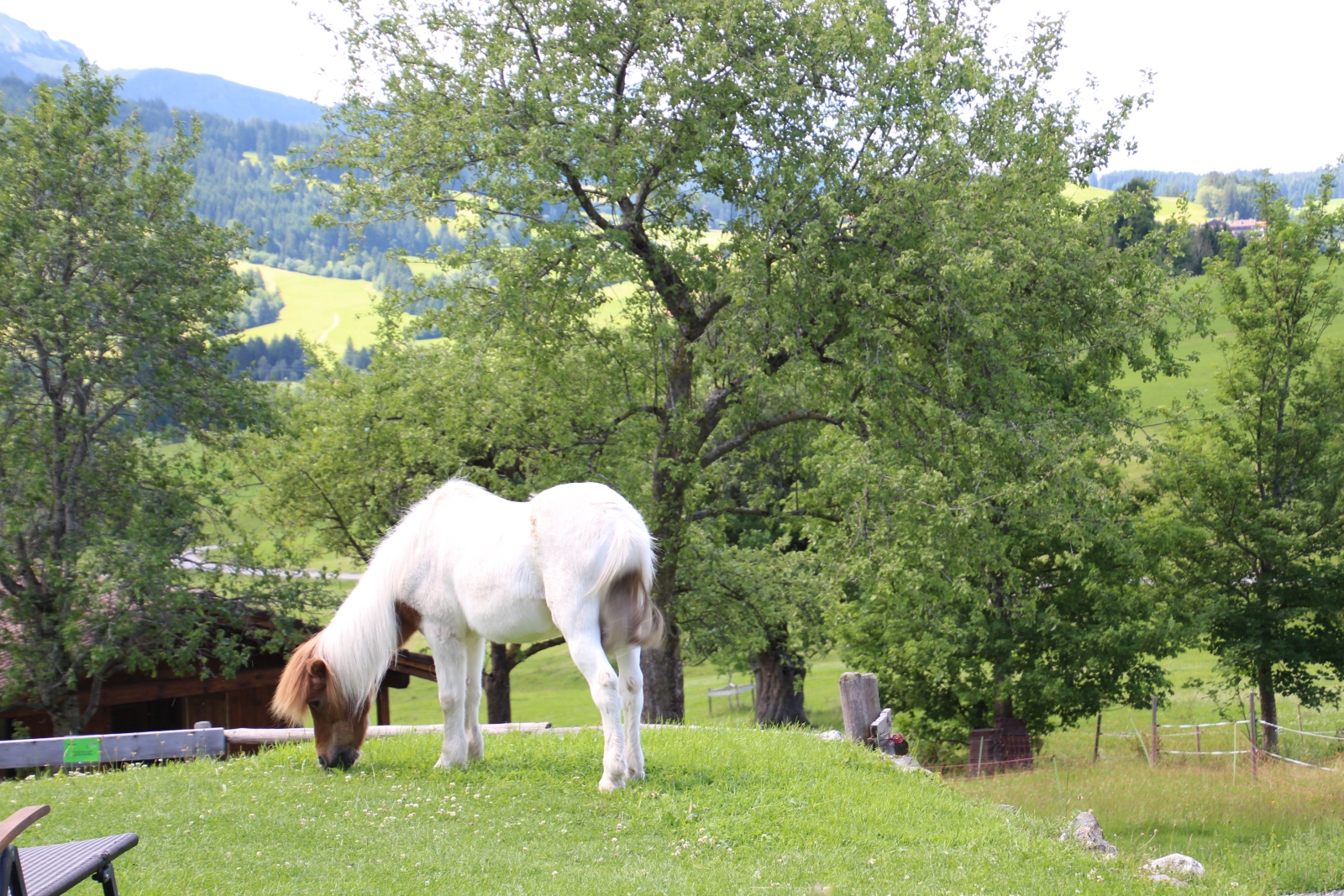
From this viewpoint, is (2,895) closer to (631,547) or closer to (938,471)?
(631,547)

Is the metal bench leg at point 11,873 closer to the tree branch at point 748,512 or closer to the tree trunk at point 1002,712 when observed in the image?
the tree branch at point 748,512

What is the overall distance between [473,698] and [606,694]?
193 cm

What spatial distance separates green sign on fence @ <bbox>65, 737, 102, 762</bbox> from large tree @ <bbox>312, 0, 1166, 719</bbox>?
7.87m

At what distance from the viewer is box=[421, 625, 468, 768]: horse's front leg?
856 centimetres

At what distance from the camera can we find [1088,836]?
293 inches

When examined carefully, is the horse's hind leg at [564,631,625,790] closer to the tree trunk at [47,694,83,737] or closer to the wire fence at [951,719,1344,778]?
the wire fence at [951,719,1344,778]

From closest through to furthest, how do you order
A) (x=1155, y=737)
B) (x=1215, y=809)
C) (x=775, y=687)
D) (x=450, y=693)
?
(x=450, y=693) < (x=1215, y=809) < (x=1155, y=737) < (x=775, y=687)

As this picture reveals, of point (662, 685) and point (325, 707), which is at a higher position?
point (325, 707)

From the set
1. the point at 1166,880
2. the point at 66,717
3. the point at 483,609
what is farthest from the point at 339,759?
the point at 66,717

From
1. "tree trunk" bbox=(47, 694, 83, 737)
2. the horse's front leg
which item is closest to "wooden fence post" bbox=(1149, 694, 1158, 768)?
the horse's front leg

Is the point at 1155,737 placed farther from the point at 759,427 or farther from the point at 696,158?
the point at 696,158

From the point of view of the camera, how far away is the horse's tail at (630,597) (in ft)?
25.2

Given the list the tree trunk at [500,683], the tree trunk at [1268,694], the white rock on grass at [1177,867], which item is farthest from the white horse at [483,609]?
the tree trunk at [1268,694]

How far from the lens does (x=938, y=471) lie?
13773 millimetres
